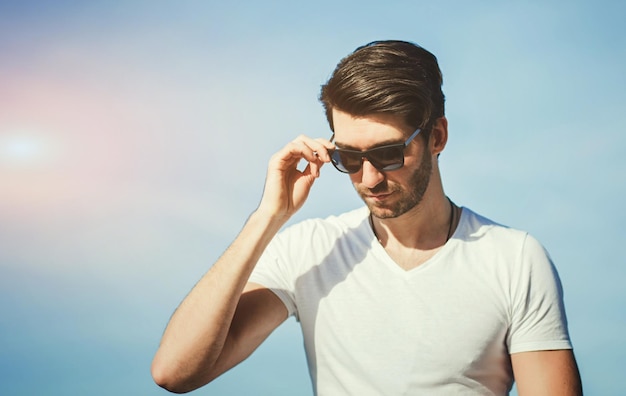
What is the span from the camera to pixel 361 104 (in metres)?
3.52

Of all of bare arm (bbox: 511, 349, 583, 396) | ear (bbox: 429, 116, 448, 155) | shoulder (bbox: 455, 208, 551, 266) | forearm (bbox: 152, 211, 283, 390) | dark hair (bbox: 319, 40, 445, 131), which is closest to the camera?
bare arm (bbox: 511, 349, 583, 396)

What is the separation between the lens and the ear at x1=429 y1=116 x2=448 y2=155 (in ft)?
12.5

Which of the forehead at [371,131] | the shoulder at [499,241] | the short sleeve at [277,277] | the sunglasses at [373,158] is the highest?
the forehead at [371,131]

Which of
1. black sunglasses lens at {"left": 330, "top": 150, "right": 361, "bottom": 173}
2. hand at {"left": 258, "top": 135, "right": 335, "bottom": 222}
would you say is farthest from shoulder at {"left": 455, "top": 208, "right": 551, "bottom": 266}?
hand at {"left": 258, "top": 135, "right": 335, "bottom": 222}

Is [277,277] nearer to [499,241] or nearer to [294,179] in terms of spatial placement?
[294,179]

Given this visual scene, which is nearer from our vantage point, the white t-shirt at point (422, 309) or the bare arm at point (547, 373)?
the bare arm at point (547, 373)

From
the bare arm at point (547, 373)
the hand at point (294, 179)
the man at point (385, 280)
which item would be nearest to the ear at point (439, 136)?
the man at point (385, 280)

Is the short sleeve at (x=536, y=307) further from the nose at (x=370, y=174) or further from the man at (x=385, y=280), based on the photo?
the nose at (x=370, y=174)

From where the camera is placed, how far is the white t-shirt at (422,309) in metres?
3.24

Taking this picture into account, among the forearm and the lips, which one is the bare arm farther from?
the forearm

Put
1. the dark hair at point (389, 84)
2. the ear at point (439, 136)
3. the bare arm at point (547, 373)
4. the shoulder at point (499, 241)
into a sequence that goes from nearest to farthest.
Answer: the bare arm at point (547, 373), the shoulder at point (499, 241), the dark hair at point (389, 84), the ear at point (439, 136)

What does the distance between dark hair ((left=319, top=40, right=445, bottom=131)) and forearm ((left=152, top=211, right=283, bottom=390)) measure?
2.73 feet

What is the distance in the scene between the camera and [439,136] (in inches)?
153

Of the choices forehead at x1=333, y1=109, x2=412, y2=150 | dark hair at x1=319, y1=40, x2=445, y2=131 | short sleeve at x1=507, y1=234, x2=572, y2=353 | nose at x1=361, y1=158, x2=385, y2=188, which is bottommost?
short sleeve at x1=507, y1=234, x2=572, y2=353
